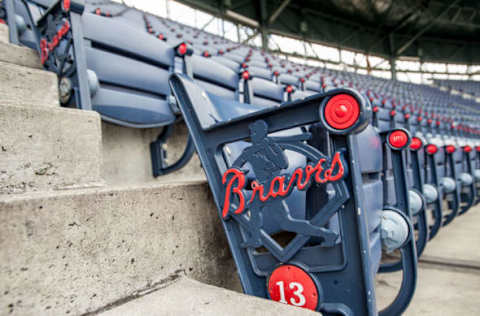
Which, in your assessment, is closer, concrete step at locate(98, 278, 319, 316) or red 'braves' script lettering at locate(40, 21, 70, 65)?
concrete step at locate(98, 278, 319, 316)

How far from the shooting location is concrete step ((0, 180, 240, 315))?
0.25 m

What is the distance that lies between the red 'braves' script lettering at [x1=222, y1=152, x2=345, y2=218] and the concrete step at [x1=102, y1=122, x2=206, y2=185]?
381mm

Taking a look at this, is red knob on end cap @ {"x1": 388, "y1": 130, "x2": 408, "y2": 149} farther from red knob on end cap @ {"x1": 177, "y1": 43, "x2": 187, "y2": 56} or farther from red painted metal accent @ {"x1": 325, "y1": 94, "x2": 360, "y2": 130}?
red knob on end cap @ {"x1": 177, "y1": 43, "x2": 187, "y2": 56}

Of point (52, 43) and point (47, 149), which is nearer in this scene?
point (47, 149)

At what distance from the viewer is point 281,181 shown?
1.07ft

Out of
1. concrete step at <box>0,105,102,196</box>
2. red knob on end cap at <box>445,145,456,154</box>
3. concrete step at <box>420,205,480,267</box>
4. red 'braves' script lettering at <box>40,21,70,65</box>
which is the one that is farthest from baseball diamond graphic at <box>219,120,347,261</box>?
red knob on end cap at <box>445,145,456,154</box>

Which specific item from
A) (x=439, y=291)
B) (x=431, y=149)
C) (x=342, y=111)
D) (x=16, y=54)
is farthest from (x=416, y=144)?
(x=16, y=54)

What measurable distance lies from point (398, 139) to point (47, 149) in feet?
1.83

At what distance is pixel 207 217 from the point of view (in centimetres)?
43

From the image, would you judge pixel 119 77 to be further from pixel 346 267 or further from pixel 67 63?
pixel 346 267

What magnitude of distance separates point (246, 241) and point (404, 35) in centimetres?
1060

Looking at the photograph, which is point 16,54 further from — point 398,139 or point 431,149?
point 431,149

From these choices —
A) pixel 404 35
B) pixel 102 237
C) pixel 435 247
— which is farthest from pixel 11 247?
pixel 404 35

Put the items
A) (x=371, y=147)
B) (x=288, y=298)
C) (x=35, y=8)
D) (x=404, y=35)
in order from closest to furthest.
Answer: (x=288, y=298), (x=371, y=147), (x=35, y=8), (x=404, y=35)
